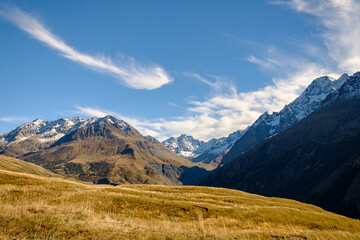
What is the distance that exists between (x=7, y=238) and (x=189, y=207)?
70.8ft

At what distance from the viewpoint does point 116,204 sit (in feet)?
86.6

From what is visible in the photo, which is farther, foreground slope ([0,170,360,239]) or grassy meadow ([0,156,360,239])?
foreground slope ([0,170,360,239])

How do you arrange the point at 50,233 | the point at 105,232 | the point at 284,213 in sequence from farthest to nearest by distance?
1. the point at 284,213
2. the point at 105,232
3. the point at 50,233

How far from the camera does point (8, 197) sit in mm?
24297

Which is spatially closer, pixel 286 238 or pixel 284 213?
pixel 286 238

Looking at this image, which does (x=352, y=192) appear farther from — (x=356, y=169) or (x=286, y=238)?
(x=286, y=238)

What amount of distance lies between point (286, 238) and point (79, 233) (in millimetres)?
16113

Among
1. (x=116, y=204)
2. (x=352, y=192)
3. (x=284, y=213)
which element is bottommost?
(x=352, y=192)

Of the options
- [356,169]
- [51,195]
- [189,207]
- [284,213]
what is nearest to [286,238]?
[189,207]

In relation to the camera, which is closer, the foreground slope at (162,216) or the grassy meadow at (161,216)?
the grassy meadow at (161,216)

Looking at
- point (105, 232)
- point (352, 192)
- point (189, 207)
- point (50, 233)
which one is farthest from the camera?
point (352, 192)

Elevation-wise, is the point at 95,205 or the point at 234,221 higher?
the point at 95,205

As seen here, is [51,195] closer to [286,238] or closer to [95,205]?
[95,205]

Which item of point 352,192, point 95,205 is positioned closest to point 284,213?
point 95,205
